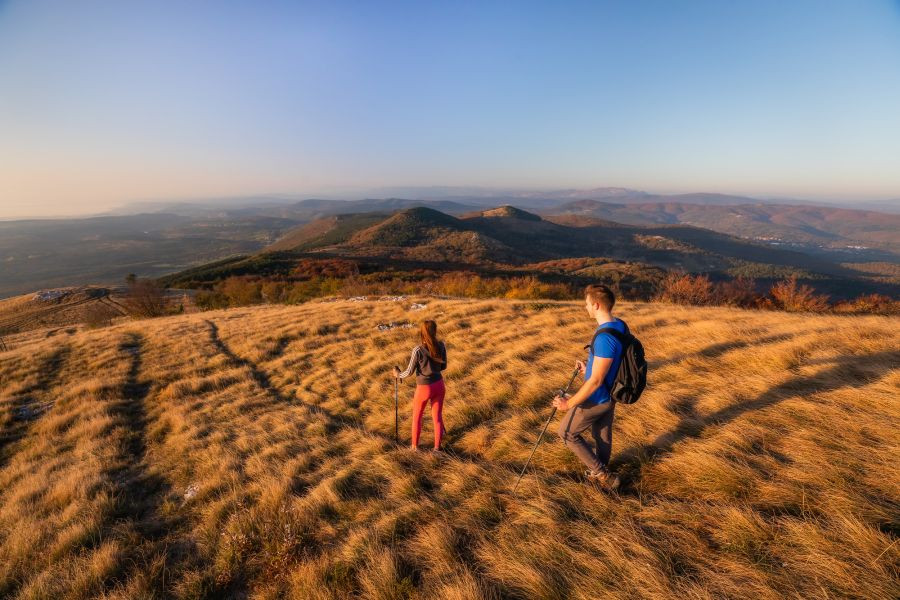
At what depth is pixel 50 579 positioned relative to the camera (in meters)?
3.76

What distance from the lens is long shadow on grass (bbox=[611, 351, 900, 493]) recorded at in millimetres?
4531

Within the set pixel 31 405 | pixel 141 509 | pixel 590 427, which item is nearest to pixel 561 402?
pixel 590 427

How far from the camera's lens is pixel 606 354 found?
352 centimetres

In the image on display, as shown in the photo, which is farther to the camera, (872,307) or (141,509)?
(872,307)

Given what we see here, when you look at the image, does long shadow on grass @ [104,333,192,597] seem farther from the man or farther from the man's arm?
the man's arm

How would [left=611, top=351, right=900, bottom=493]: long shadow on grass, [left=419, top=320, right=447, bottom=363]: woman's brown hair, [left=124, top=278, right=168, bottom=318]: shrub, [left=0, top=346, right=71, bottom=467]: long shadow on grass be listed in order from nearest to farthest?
[left=611, top=351, right=900, bottom=493]: long shadow on grass < [left=419, top=320, right=447, bottom=363]: woman's brown hair < [left=0, top=346, right=71, bottom=467]: long shadow on grass < [left=124, top=278, right=168, bottom=318]: shrub

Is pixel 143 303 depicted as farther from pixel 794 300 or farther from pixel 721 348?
pixel 794 300

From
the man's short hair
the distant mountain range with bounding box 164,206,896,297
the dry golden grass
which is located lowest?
the distant mountain range with bounding box 164,206,896,297

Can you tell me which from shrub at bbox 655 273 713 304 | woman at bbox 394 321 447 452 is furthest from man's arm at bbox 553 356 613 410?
shrub at bbox 655 273 713 304

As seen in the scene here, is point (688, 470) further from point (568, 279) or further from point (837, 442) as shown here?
point (568, 279)

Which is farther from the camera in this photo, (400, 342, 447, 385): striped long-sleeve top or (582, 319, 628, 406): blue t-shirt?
(400, 342, 447, 385): striped long-sleeve top

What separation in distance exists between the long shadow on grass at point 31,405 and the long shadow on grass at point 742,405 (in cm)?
1225

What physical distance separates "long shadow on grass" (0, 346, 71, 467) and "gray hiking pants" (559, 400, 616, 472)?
37.9 ft

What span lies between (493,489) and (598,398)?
1.80m
